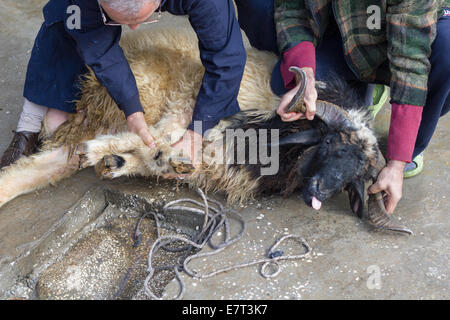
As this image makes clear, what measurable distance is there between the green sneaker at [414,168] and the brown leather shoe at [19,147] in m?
2.75

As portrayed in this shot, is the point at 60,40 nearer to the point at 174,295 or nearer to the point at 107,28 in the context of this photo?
the point at 107,28

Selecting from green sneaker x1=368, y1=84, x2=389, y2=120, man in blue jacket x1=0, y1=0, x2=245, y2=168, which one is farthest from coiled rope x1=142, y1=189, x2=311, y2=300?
green sneaker x1=368, y1=84, x2=389, y2=120

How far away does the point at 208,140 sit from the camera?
11.0 feet

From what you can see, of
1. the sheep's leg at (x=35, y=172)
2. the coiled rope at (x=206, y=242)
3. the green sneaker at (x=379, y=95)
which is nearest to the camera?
the coiled rope at (x=206, y=242)

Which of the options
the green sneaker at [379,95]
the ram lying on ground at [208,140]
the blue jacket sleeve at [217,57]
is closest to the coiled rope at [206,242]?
the ram lying on ground at [208,140]

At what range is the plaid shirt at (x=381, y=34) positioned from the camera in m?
2.84

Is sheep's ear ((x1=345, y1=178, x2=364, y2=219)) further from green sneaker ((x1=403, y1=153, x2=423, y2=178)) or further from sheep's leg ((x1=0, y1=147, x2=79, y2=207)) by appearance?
sheep's leg ((x1=0, y1=147, x2=79, y2=207))

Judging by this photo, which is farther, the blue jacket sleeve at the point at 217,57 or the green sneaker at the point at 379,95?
the green sneaker at the point at 379,95

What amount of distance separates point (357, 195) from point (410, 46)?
0.95 meters

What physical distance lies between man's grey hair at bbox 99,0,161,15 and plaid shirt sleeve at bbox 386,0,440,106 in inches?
58.0

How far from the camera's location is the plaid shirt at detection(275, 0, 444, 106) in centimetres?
284

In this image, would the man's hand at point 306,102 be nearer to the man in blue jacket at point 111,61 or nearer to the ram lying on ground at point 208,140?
the ram lying on ground at point 208,140

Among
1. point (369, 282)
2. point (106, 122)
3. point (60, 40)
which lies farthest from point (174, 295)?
point (60, 40)

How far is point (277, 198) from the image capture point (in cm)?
341
